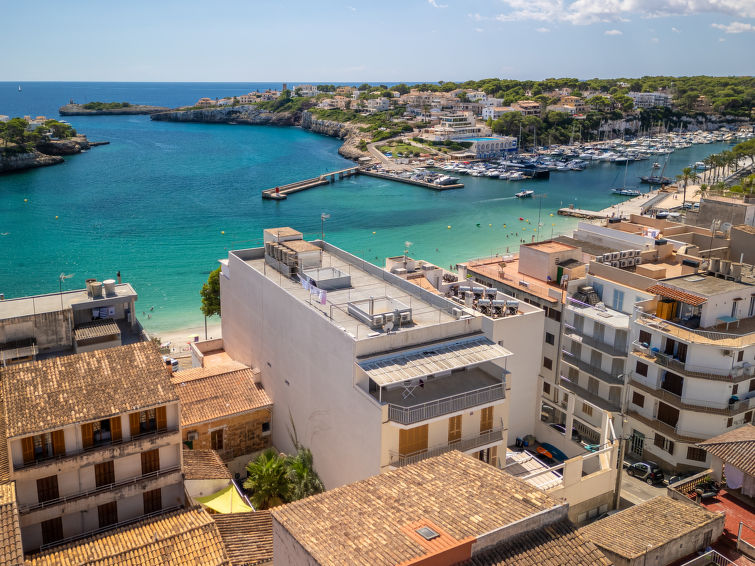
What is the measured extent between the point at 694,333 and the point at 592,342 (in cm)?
524

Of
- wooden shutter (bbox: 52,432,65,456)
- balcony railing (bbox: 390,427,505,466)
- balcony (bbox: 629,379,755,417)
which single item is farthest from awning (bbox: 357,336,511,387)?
balcony (bbox: 629,379,755,417)

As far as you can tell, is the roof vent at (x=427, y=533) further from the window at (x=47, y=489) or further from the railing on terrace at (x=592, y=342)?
the railing on terrace at (x=592, y=342)

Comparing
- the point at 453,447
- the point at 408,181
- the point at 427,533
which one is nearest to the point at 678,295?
the point at 453,447

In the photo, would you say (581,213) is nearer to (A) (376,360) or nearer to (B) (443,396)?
(B) (443,396)

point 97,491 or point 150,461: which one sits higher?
point 150,461

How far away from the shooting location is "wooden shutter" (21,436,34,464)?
18609 mm

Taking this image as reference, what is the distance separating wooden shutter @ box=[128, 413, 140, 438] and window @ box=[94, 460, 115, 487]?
3.63ft

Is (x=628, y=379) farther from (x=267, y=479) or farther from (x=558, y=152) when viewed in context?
(x=558, y=152)

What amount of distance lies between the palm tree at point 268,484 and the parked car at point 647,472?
1585 centimetres

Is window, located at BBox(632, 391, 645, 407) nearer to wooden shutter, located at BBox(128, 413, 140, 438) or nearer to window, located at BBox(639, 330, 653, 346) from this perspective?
window, located at BBox(639, 330, 653, 346)

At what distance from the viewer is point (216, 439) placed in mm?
27531

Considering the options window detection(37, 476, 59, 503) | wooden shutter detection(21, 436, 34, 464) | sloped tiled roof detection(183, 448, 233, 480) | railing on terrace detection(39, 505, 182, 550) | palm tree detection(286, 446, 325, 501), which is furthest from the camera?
palm tree detection(286, 446, 325, 501)

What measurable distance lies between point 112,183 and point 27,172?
20573mm

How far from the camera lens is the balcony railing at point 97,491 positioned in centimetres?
1892
